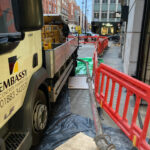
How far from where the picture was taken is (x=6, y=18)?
1763 mm

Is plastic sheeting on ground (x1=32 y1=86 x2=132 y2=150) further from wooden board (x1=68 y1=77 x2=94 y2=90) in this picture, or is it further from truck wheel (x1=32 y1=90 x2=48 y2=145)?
wooden board (x1=68 y1=77 x2=94 y2=90)

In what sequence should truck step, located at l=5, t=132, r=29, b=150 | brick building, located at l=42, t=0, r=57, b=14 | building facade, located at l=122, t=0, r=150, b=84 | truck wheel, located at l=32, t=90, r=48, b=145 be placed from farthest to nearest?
1. brick building, located at l=42, t=0, r=57, b=14
2. building facade, located at l=122, t=0, r=150, b=84
3. truck wheel, located at l=32, t=90, r=48, b=145
4. truck step, located at l=5, t=132, r=29, b=150

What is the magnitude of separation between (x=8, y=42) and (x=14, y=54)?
218mm

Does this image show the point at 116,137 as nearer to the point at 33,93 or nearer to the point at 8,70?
the point at 33,93

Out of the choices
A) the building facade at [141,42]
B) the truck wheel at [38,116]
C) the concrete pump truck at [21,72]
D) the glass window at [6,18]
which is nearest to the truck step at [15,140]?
the concrete pump truck at [21,72]

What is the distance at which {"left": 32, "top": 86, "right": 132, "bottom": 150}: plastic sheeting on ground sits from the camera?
110 inches

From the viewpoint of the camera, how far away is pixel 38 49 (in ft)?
8.48

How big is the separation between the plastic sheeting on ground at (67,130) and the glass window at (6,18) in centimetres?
209

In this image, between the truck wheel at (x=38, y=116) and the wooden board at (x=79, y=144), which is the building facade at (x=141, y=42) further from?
the truck wheel at (x=38, y=116)

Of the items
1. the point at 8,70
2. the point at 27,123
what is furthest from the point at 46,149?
the point at 8,70

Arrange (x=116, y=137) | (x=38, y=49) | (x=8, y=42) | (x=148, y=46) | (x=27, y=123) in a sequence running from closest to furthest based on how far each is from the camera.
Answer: (x=8, y=42), (x=27, y=123), (x=38, y=49), (x=116, y=137), (x=148, y=46)

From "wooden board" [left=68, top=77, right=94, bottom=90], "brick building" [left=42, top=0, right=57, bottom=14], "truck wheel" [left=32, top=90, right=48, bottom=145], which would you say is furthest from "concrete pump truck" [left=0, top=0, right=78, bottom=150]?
"brick building" [left=42, top=0, right=57, bottom=14]

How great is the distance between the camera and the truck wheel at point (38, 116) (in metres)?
2.47

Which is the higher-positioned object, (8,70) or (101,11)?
(101,11)
